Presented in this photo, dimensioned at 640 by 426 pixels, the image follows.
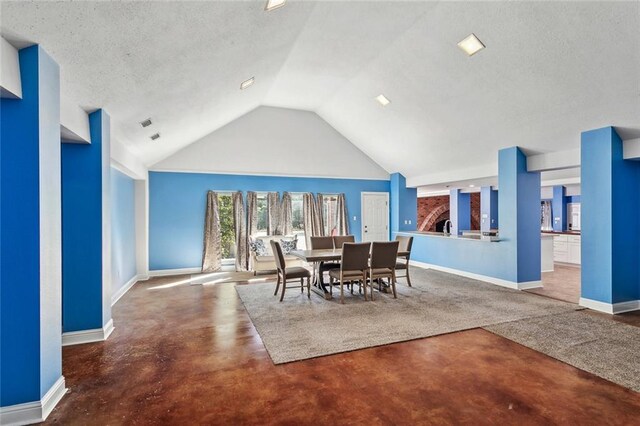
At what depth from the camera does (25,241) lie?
2041 mm

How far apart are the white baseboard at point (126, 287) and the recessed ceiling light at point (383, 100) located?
5.77m

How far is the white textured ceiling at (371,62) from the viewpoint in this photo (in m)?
2.33

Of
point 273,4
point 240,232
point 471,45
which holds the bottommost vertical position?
point 240,232

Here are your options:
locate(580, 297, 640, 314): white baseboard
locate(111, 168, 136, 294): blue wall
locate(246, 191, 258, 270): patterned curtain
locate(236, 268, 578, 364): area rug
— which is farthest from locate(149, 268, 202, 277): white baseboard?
locate(580, 297, 640, 314): white baseboard

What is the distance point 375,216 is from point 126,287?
20.3 feet

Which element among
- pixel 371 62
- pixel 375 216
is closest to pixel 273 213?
pixel 375 216

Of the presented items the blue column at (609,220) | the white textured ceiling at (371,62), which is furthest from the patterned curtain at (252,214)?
the blue column at (609,220)

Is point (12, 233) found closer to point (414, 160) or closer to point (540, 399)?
point (540, 399)

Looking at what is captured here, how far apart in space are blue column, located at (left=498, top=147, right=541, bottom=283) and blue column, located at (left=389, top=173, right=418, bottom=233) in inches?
123

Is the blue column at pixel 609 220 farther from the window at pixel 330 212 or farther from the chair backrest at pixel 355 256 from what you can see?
the window at pixel 330 212

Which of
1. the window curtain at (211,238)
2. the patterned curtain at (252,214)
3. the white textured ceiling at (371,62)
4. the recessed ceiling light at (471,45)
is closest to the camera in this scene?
the white textured ceiling at (371,62)

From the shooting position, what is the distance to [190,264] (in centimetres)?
720

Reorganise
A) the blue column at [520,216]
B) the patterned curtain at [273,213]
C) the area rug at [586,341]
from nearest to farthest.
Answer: the area rug at [586,341]
the blue column at [520,216]
the patterned curtain at [273,213]

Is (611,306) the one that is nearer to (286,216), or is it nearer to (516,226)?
(516,226)
